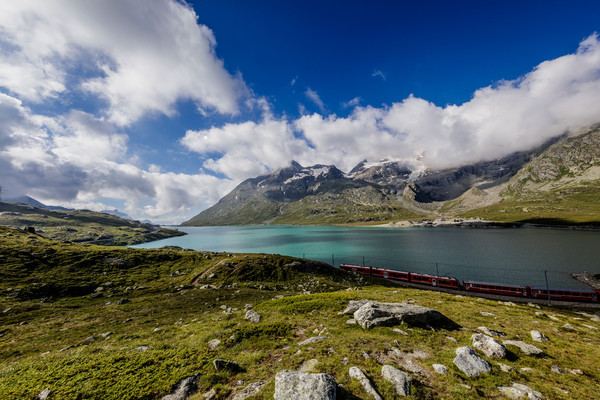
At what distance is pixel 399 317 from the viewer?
16.3 m

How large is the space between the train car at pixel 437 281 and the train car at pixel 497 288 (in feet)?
8.16

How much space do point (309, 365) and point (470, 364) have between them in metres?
8.15

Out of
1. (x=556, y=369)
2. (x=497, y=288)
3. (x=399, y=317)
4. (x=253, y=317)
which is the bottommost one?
(x=497, y=288)

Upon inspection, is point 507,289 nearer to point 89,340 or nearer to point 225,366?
point 225,366

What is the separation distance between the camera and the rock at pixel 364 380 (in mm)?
8556

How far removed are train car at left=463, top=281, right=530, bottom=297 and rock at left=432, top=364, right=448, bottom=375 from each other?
59875 millimetres

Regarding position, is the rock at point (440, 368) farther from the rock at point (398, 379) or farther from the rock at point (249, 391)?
the rock at point (249, 391)

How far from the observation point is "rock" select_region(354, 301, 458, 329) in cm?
1622

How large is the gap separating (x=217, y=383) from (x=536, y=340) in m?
21.4

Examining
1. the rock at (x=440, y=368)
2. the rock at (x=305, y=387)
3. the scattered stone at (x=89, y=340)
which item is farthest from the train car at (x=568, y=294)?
the scattered stone at (x=89, y=340)

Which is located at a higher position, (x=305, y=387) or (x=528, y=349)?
(x=305, y=387)

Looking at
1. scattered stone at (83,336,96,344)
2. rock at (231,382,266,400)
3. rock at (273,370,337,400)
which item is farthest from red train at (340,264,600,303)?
scattered stone at (83,336,96,344)

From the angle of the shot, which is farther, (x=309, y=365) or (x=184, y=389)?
(x=309, y=365)

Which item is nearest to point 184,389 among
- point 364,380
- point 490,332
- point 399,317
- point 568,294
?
point 364,380
